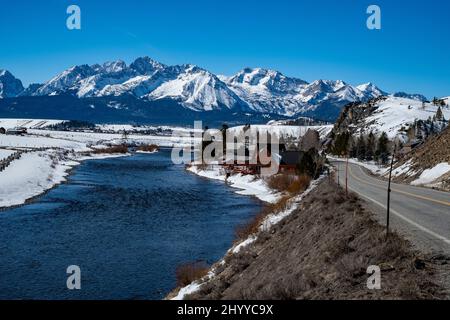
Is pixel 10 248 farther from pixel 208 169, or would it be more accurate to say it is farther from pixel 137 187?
pixel 208 169

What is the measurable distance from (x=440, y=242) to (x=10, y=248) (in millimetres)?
26633

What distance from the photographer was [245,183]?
255 feet

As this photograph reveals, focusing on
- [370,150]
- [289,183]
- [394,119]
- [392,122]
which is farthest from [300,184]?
[394,119]

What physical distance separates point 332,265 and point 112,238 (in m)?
24.7

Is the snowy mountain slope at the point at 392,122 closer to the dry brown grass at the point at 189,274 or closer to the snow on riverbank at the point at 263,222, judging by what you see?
the snow on riverbank at the point at 263,222

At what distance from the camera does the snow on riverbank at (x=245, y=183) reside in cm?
6109

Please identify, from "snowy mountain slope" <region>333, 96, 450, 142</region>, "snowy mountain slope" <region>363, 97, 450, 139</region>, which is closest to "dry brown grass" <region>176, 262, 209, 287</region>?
"snowy mountain slope" <region>333, 96, 450, 142</region>

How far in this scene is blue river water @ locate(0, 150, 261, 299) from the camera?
953 inches

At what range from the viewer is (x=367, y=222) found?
16.4 m

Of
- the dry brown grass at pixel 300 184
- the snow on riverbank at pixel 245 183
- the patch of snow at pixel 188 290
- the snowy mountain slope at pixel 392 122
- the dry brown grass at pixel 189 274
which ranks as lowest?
the snow on riverbank at pixel 245 183

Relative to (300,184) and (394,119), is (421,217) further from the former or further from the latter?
(394,119)

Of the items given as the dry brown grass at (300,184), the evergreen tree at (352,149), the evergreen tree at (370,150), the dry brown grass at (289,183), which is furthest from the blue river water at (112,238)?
the evergreen tree at (352,149)

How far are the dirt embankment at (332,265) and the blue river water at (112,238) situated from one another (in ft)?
19.2
